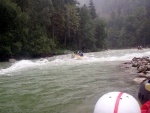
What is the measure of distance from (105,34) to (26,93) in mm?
43646

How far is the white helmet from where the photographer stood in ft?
9.23

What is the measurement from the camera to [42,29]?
97.5 ft

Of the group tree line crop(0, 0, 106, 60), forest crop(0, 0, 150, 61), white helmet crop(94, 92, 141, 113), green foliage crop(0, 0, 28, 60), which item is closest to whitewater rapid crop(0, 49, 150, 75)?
green foliage crop(0, 0, 28, 60)

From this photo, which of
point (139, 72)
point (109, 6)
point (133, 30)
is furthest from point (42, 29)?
point (109, 6)

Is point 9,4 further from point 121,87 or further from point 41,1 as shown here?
point 121,87

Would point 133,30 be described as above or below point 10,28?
above

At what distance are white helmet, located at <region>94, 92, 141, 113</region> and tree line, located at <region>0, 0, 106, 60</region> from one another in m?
20.3

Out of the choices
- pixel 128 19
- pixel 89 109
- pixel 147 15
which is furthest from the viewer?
pixel 128 19

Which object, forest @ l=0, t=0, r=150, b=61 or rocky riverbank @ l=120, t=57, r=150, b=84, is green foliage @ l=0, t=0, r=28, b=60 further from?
rocky riverbank @ l=120, t=57, r=150, b=84

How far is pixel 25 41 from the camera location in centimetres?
2519

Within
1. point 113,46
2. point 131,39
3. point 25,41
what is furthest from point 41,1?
point 113,46

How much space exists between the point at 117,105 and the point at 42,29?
90.8 ft

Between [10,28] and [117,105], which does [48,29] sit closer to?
[10,28]

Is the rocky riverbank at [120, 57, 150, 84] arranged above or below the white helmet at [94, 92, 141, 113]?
below
